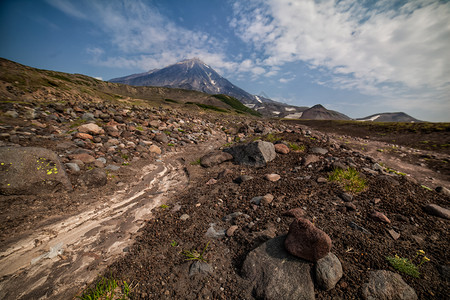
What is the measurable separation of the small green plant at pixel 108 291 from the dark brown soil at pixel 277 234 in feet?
0.52

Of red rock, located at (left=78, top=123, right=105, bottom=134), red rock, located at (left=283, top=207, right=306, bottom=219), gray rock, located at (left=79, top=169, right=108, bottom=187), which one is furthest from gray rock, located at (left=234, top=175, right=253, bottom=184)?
red rock, located at (left=78, top=123, right=105, bottom=134)

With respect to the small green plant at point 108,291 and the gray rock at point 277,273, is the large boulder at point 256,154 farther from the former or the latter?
the small green plant at point 108,291

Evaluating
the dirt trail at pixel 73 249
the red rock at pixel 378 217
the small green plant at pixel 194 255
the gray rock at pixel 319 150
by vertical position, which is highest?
the gray rock at pixel 319 150

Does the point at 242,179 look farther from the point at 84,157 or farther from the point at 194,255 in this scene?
the point at 84,157

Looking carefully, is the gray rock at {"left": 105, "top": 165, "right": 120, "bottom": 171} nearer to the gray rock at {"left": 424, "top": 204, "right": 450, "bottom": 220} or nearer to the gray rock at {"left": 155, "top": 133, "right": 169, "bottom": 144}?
the gray rock at {"left": 155, "top": 133, "right": 169, "bottom": 144}

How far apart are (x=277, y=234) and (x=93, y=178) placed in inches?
256

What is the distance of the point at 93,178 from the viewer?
5973mm

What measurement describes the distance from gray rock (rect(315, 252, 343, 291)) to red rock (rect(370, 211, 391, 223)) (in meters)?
1.78

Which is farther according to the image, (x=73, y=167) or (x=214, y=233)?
(x=73, y=167)

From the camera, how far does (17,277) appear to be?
2.87m

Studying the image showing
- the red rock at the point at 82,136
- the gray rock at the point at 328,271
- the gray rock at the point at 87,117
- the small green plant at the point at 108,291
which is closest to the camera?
the gray rock at the point at 328,271

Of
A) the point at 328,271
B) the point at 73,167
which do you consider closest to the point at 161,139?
the point at 73,167

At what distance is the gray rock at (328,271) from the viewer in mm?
2431

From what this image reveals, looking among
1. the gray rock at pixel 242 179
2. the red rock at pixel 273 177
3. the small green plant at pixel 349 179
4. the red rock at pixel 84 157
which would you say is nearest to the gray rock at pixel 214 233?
the gray rock at pixel 242 179
